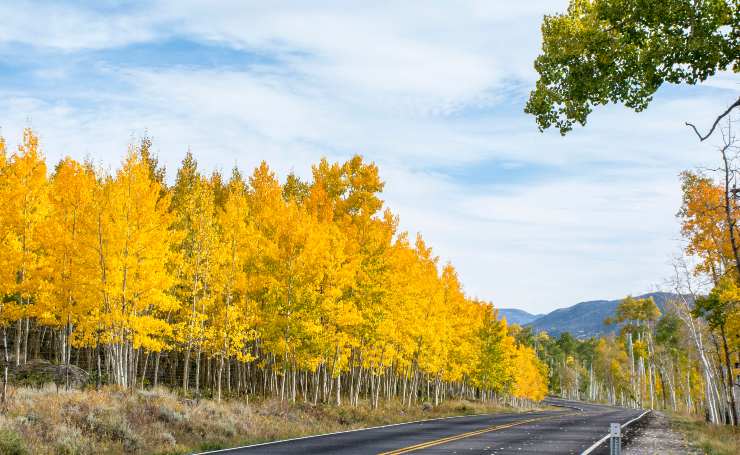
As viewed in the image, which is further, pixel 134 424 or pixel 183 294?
pixel 183 294

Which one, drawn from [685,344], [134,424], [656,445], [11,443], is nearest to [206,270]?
[134,424]

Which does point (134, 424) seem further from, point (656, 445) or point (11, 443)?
point (656, 445)

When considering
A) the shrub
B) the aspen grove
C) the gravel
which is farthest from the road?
the aspen grove

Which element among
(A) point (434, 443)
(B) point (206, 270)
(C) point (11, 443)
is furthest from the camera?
(B) point (206, 270)

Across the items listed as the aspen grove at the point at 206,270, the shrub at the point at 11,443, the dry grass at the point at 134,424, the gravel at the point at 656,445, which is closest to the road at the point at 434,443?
the gravel at the point at 656,445

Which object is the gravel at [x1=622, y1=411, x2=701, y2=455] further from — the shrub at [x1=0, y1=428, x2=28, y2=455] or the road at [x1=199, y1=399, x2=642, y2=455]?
the shrub at [x1=0, y1=428, x2=28, y2=455]

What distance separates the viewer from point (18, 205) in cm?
2348

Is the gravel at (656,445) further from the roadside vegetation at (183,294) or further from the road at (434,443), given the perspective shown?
the roadside vegetation at (183,294)

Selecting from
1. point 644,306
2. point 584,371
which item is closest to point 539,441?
point 644,306

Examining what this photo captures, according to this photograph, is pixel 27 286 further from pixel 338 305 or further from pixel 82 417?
pixel 338 305

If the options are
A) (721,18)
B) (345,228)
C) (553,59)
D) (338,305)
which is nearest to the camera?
(721,18)

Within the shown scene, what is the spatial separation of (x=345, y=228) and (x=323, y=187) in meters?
3.35

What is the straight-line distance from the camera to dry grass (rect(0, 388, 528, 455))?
14.6 metres

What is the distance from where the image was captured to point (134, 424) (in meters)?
17.5
